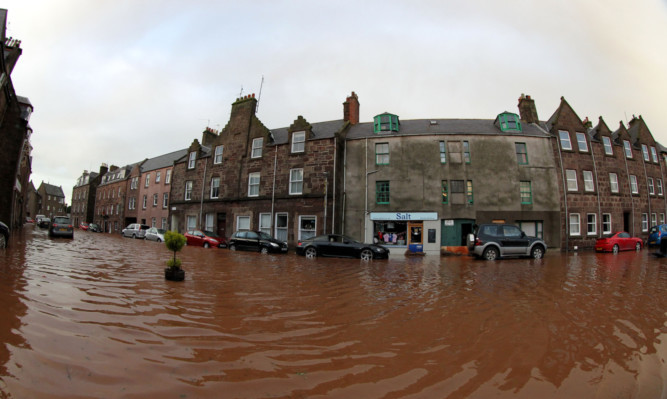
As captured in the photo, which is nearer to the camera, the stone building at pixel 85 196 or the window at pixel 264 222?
the window at pixel 264 222

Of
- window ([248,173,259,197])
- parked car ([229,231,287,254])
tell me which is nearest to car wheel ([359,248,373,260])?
parked car ([229,231,287,254])

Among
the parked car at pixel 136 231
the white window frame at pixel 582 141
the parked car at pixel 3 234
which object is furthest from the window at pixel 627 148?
the parked car at pixel 136 231

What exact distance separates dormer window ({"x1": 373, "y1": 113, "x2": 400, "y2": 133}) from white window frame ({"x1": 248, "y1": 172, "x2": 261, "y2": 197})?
32.4ft

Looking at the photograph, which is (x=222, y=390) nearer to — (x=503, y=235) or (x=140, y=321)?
(x=140, y=321)

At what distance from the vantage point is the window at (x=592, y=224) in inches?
877

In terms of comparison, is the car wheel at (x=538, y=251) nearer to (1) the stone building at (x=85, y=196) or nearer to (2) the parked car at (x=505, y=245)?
(2) the parked car at (x=505, y=245)

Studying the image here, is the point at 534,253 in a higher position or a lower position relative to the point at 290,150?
lower

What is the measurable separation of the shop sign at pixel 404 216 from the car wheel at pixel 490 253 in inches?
221

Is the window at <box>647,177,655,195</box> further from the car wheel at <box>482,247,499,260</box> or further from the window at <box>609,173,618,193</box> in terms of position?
the car wheel at <box>482,247,499,260</box>

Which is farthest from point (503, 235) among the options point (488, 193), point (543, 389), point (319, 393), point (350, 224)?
point (319, 393)

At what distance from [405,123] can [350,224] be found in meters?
9.44

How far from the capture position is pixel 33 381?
2672 mm

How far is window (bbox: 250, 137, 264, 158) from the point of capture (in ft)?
83.0

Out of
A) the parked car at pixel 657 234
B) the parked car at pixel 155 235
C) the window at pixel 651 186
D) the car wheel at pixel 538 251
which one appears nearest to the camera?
the car wheel at pixel 538 251
